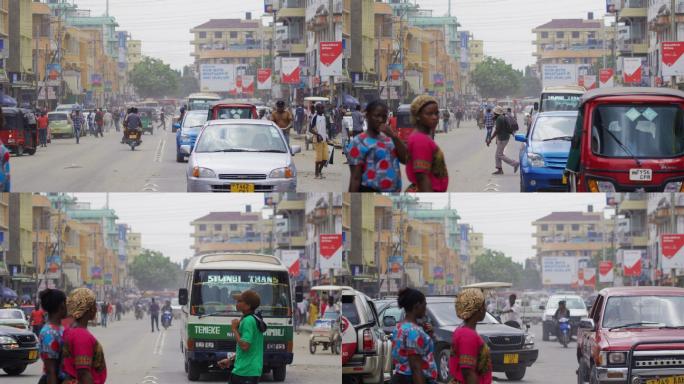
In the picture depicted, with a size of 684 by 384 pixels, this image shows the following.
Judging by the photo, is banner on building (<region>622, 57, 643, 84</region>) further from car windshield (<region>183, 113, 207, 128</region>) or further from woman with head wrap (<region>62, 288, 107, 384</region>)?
woman with head wrap (<region>62, 288, 107, 384</region>)

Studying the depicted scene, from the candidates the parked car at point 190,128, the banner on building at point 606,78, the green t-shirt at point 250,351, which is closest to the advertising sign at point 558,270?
the green t-shirt at point 250,351

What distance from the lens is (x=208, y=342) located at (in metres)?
17.8

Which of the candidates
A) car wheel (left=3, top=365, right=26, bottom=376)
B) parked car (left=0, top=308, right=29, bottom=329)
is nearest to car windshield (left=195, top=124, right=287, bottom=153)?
parked car (left=0, top=308, right=29, bottom=329)

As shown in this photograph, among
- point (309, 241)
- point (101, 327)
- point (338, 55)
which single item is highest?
point (338, 55)

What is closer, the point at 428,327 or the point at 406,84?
the point at 428,327

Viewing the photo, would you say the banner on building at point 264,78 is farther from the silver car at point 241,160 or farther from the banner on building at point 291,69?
the silver car at point 241,160

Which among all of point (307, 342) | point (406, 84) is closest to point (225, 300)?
point (307, 342)

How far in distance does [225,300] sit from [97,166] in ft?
68.8

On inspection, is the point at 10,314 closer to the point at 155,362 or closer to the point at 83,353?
the point at 155,362

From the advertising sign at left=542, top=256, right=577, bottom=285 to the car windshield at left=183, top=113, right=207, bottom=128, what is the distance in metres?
18.6

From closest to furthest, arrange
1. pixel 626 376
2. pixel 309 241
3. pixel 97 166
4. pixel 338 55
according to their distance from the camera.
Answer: pixel 626 376
pixel 309 241
pixel 97 166
pixel 338 55

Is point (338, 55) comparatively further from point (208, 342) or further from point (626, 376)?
point (626, 376)

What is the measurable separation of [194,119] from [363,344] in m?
27.0

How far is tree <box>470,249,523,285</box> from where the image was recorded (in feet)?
64.4
